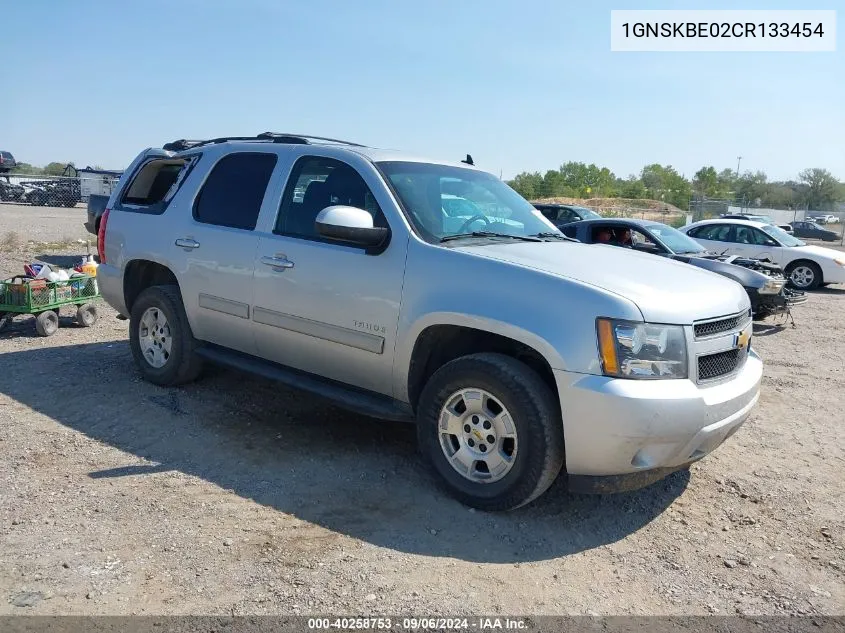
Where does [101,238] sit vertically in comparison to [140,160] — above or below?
below

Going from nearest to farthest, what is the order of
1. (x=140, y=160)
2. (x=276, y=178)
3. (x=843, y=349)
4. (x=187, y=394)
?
(x=276, y=178) < (x=187, y=394) < (x=140, y=160) < (x=843, y=349)

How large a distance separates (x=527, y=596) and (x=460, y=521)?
0.73 m

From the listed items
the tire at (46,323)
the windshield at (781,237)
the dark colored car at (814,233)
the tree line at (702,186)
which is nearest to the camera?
the tire at (46,323)

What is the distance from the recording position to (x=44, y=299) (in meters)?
7.67

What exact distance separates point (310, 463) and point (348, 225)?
1556 millimetres

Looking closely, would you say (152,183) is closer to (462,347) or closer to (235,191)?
(235,191)

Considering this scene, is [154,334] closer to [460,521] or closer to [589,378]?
[460,521]

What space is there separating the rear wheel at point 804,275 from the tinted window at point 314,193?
1420cm

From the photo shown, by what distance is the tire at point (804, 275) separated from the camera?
15836 millimetres

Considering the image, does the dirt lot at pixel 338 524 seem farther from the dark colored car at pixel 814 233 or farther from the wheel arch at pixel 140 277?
the dark colored car at pixel 814 233

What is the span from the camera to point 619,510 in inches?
162

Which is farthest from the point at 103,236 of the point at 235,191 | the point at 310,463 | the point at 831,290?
the point at 831,290

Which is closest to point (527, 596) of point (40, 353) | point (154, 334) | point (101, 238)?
point (154, 334)

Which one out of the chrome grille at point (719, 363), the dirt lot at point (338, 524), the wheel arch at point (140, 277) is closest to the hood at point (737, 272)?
the dirt lot at point (338, 524)
